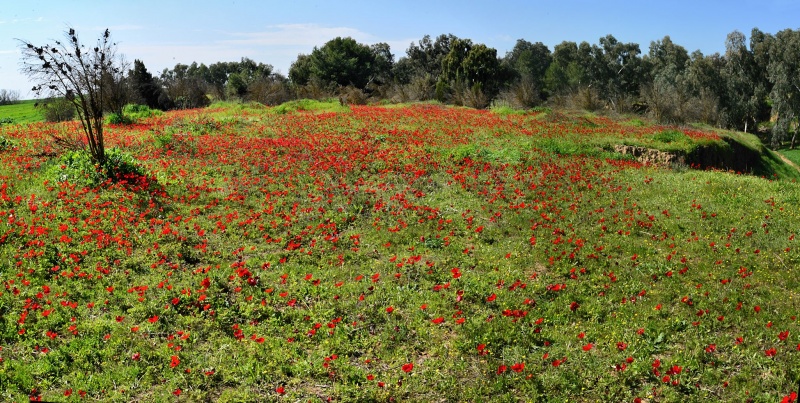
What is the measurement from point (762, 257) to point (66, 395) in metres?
11.2

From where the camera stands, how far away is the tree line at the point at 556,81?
39.7 m

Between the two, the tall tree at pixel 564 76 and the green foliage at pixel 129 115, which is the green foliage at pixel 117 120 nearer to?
the green foliage at pixel 129 115

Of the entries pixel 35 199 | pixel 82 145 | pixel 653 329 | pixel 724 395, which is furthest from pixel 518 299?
pixel 82 145

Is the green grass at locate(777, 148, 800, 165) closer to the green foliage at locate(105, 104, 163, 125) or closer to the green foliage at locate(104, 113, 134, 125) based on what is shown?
the green foliage at locate(105, 104, 163, 125)

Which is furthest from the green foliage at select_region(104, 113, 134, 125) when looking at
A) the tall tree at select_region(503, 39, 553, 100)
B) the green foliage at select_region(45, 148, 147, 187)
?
the tall tree at select_region(503, 39, 553, 100)

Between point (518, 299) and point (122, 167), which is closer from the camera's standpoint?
point (518, 299)

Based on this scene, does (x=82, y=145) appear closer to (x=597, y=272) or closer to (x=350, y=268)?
(x=350, y=268)

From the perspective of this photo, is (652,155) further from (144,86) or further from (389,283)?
(144,86)

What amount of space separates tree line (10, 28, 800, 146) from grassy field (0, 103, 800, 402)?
56.6ft

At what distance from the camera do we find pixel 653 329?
21.4 ft

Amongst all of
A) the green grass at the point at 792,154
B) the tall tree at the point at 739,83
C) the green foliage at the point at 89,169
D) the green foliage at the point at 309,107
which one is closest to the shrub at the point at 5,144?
the green foliage at the point at 89,169

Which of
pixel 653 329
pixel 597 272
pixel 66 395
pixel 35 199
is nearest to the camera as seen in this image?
pixel 66 395

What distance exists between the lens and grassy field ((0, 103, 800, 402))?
5461 millimetres

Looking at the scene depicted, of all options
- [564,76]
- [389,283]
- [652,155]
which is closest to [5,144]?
[389,283]
